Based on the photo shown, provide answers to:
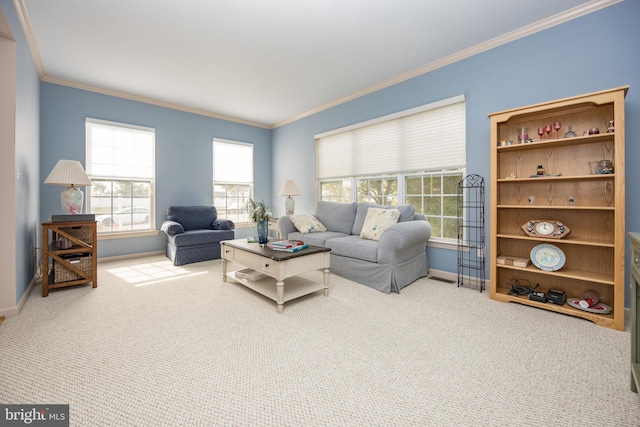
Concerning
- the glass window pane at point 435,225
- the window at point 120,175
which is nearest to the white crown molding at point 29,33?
the window at point 120,175

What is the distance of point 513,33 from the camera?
2814mm

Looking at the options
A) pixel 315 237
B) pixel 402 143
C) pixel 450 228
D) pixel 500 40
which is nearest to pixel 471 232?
pixel 450 228

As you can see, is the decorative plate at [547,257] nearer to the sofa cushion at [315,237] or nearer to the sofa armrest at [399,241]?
the sofa armrest at [399,241]

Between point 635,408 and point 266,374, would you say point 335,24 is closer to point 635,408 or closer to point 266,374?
point 266,374

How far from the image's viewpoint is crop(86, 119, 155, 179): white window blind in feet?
13.9

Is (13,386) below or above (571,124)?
below

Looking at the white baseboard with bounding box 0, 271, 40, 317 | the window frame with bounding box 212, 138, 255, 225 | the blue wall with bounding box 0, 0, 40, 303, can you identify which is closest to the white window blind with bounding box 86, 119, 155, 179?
the blue wall with bounding box 0, 0, 40, 303

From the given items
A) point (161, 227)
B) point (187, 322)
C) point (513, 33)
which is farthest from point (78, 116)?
point (513, 33)

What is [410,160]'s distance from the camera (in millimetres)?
3775

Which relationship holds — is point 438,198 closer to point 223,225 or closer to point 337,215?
point 337,215

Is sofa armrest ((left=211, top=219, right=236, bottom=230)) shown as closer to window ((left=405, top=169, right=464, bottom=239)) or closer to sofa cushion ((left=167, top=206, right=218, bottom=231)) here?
sofa cushion ((left=167, top=206, right=218, bottom=231))

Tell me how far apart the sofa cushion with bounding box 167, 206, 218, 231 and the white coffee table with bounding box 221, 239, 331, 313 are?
213cm

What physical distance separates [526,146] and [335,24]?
2.23 m

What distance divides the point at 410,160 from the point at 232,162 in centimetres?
376
